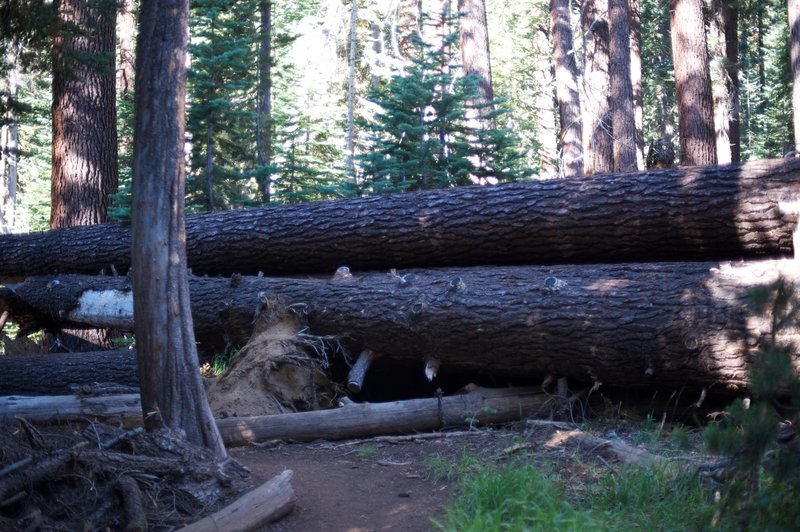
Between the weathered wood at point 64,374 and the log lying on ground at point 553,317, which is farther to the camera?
the weathered wood at point 64,374

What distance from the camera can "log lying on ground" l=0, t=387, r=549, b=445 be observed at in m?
7.09

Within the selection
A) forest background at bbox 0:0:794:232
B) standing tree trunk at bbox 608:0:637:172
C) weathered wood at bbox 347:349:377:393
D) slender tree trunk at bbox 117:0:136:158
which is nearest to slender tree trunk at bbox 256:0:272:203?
forest background at bbox 0:0:794:232

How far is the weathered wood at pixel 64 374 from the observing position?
8883 mm

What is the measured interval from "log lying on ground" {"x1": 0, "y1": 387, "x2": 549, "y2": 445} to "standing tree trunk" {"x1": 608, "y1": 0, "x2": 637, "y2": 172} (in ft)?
35.8

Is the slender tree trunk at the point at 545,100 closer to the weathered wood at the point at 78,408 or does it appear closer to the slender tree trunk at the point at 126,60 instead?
the slender tree trunk at the point at 126,60

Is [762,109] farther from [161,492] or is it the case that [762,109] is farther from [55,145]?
[161,492]

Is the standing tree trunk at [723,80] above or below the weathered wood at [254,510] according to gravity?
above

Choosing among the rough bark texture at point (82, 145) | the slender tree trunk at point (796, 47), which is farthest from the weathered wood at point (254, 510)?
the slender tree trunk at point (796, 47)

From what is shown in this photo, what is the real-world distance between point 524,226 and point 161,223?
170 inches

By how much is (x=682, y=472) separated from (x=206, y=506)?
10.3 ft

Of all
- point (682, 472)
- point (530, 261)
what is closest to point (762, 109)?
point (530, 261)

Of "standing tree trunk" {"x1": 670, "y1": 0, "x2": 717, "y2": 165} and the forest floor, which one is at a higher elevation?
"standing tree trunk" {"x1": 670, "y1": 0, "x2": 717, "y2": 165}

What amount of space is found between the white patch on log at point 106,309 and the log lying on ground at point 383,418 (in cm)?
308

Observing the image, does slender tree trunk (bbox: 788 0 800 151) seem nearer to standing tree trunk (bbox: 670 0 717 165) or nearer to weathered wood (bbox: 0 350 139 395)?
standing tree trunk (bbox: 670 0 717 165)
